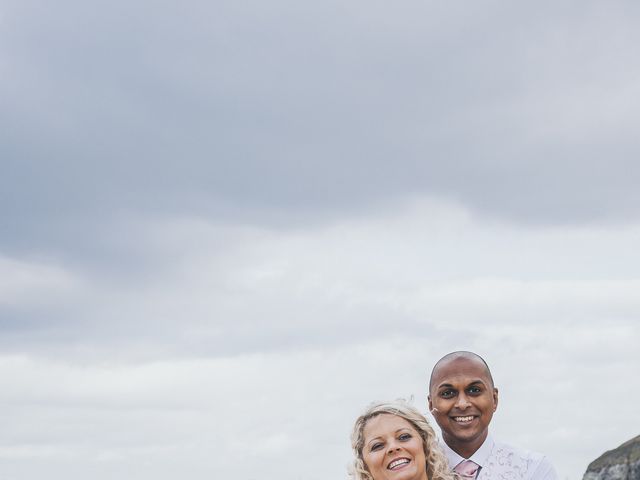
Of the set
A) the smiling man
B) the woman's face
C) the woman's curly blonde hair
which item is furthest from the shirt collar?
the woman's face

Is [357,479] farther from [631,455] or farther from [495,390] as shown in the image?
[631,455]

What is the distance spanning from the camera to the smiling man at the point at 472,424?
11211mm

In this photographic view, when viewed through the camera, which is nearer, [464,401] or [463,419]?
[464,401]

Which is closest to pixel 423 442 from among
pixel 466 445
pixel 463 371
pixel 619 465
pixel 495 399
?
pixel 466 445

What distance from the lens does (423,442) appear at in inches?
424

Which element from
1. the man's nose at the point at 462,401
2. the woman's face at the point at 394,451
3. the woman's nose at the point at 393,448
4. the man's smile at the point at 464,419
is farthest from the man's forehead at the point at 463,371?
the woman's nose at the point at 393,448

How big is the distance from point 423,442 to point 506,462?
45.2 inches

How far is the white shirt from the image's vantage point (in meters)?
11.3

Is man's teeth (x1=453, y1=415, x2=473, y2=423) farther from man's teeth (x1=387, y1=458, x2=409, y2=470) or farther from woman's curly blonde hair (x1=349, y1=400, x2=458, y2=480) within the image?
man's teeth (x1=387, y1=458, x2=409, y2=470)

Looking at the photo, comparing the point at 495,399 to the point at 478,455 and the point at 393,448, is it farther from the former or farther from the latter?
the point at 393,448

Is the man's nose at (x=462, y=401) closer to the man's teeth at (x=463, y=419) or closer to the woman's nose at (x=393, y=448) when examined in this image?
the man's teeth at (x=463, y=419)

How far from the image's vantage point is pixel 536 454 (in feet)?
37.4

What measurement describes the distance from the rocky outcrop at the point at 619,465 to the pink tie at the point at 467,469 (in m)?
66.1

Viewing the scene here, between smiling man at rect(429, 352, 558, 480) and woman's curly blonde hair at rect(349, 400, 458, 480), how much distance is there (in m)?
0.47
